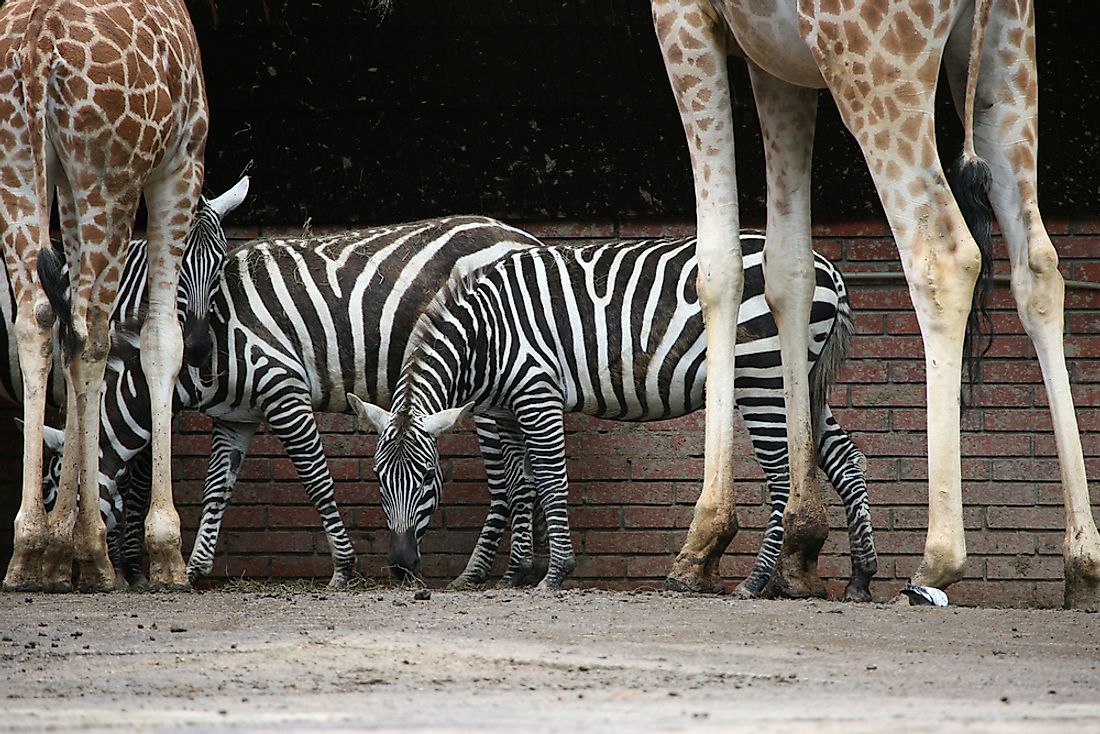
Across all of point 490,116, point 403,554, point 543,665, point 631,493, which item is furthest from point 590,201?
point 543,665

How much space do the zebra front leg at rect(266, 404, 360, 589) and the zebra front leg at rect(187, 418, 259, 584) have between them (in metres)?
0.33

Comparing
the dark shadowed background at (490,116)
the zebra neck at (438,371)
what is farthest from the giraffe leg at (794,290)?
the dark shadowed background at (490,116)

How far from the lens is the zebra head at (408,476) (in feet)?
22.0

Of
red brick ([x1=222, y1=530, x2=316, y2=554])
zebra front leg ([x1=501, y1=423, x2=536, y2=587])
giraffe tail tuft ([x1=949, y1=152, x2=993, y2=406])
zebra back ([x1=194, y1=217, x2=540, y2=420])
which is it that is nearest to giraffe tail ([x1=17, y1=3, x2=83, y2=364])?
zebra back ([x1=194, y1=217, x2=540, y2=420])

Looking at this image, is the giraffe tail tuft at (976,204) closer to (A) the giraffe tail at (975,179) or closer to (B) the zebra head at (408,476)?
(A) the giraffe tail at (975,179)

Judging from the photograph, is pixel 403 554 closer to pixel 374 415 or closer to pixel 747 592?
pixel 374 415

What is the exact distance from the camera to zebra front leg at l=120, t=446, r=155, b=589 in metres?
7.59

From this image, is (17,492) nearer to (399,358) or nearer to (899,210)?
(399,358)

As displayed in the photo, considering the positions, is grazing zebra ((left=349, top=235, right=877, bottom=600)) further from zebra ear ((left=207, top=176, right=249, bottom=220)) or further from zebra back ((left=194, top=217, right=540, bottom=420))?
zebra ear ((left=207, top=176, right=249, bottom=220))

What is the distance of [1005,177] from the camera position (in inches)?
205

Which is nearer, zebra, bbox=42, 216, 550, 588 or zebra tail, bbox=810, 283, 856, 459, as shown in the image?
zebra tail, bbox=810, 283, 856, 459

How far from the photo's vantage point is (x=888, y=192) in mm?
4941

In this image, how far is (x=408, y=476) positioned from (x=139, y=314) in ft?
5.46

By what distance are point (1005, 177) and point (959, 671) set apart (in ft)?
7.27
